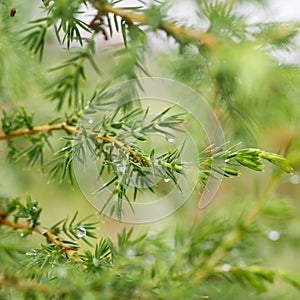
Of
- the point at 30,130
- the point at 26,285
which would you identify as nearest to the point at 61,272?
the point at 26,285

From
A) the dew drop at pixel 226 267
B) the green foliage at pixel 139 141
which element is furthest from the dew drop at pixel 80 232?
the dew drop at pixel 226 267

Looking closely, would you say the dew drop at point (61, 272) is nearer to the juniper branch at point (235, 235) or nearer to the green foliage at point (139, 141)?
the green foliage at point (139, 141)

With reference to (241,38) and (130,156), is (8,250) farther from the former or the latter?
(241,38)

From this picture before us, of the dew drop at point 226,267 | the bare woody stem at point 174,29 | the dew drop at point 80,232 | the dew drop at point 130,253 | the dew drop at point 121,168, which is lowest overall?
the dew drop at point 226,267

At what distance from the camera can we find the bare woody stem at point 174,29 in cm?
42

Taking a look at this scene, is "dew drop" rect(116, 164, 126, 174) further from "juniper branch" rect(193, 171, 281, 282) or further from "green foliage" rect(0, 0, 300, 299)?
"juniper branch" rect(193, 171, 281, 282)

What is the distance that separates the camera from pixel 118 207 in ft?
1.14

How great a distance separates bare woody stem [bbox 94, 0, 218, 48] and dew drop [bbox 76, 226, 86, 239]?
150mm

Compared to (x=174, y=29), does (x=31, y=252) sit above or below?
below

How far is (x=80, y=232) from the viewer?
39 cm

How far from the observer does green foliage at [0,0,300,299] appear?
1.12 ft

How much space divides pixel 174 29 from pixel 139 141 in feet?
0.31

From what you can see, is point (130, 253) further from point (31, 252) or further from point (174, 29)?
point (174, 29)

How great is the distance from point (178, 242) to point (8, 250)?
146 mm
